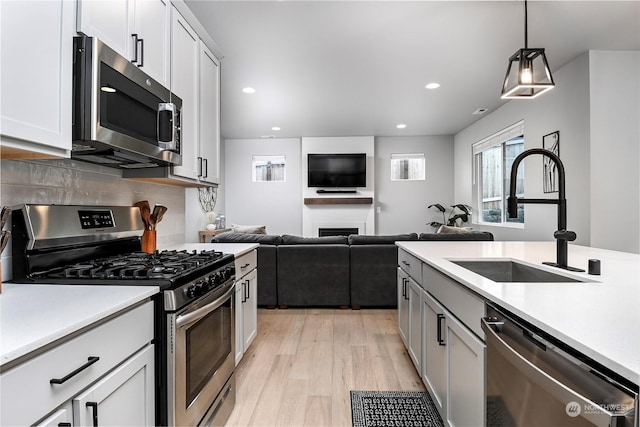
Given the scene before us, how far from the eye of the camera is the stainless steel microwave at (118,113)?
4.38 ft

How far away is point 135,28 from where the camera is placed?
1700 mm

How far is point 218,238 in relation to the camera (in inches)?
153

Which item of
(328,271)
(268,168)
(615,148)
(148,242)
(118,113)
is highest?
(268,168)

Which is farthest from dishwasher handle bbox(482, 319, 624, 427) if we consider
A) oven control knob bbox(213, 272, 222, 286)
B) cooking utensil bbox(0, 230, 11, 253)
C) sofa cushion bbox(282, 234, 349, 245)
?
sofa cushion bbox(282, 234, 349, 245)

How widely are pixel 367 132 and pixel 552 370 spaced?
6697mm

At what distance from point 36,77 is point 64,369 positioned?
93 cm

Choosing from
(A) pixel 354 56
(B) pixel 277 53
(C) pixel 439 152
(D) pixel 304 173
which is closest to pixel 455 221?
(C) pixel 439 152

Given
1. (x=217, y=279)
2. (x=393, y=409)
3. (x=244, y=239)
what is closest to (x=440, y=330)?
(x=393, y=409)

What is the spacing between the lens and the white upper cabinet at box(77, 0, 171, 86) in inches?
54.9

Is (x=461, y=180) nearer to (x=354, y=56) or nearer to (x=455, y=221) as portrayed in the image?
(x=455, y=221)

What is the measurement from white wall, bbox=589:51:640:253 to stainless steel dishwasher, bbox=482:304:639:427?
3.15 metres

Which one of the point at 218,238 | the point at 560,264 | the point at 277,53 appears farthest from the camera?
the point at 218,238

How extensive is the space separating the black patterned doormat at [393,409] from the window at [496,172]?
374 cm

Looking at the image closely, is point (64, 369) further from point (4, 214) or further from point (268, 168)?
point (268, 168)
